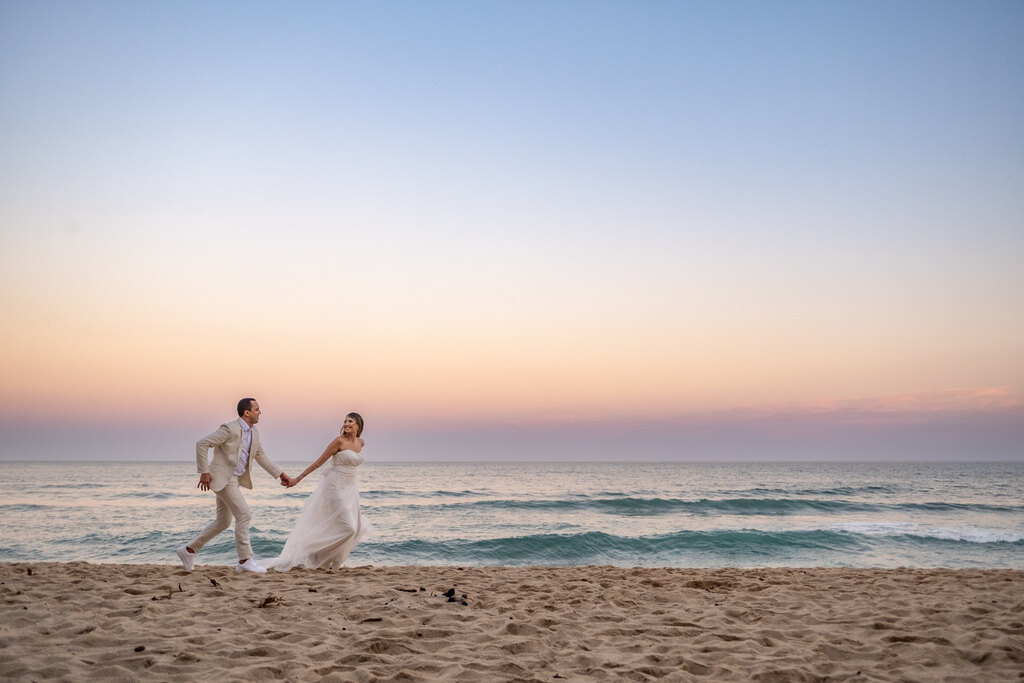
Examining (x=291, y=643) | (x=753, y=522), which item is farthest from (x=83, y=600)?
(x=753, y=522)

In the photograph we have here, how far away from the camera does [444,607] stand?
573 cm

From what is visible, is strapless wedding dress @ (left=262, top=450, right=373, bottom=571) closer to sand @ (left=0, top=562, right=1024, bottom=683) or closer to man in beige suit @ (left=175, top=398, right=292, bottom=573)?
man in beige suit @ (left=175, top=398, right=292, bottom=573)

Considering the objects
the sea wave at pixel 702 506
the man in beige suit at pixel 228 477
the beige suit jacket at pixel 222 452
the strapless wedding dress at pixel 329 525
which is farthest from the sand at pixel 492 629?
the sea wave at pixel 702 506

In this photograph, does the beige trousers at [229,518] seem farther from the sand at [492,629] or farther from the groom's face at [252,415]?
the groom's face at [252,415]

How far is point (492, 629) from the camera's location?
5074 millimetres

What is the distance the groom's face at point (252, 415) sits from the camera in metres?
8.27

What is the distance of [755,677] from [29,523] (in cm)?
2069

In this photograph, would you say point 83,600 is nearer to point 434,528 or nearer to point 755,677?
point 755,677

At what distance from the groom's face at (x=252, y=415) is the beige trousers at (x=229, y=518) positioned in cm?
78

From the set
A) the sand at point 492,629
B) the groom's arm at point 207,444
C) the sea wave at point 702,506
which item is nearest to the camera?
the sand at point 492,629

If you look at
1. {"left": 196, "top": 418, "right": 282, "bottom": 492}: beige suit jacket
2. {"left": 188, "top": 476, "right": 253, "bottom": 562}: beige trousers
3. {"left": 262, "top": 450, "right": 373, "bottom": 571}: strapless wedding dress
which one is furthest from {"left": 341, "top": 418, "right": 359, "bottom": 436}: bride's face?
{"left": 188, "top": 476, "right": 253, "bottom": 562}: beige trousers

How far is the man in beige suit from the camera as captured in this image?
7.77 meters

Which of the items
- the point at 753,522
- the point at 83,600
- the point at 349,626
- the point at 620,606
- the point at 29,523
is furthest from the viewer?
the point at 753,522

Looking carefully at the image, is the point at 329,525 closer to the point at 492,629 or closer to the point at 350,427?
the point at 350,427
